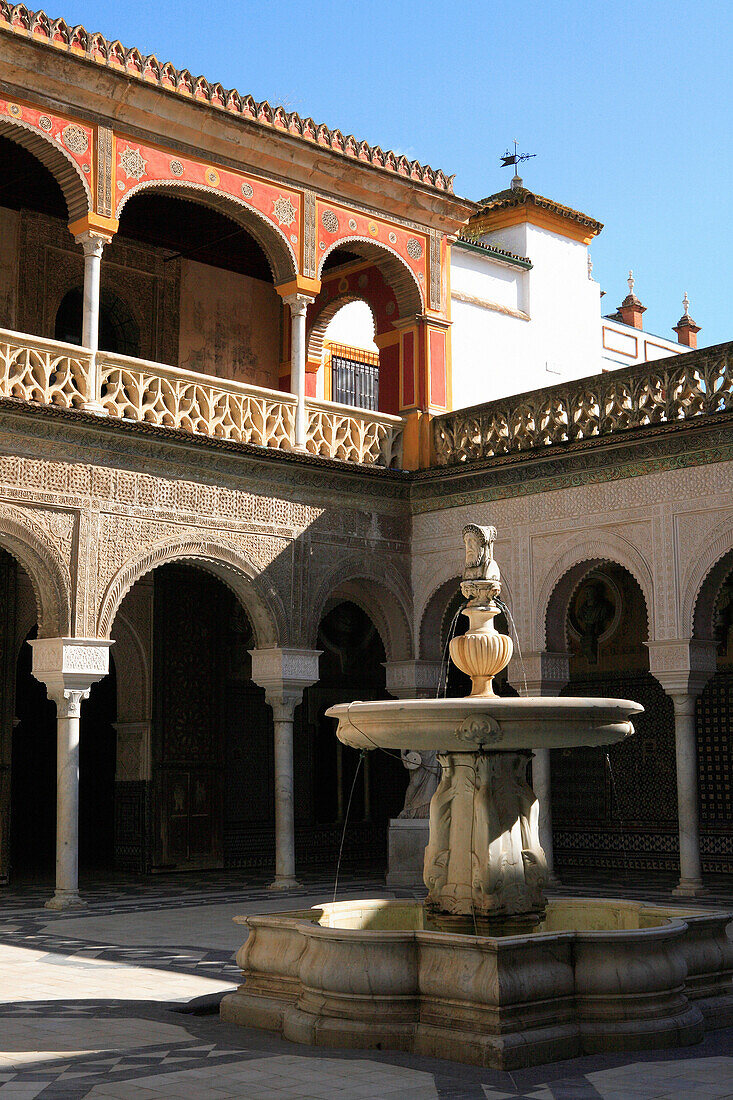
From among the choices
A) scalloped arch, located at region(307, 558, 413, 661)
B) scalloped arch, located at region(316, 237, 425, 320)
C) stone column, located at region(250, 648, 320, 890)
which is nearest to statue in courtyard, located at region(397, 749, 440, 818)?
stone column, located at region(250, 648, 320, 890)

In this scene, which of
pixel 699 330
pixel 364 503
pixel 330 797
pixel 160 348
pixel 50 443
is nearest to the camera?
pixel 50 443

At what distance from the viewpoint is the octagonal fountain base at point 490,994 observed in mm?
4480

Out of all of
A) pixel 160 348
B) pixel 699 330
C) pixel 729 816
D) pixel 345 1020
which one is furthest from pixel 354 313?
pixel 345 1020

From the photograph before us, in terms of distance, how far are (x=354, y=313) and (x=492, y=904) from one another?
11.2 m

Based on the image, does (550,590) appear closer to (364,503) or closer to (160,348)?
(364,503)

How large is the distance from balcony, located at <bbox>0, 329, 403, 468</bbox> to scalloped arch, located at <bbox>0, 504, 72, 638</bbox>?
3.14 ft

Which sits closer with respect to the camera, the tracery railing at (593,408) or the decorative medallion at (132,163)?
the tracery railing at (593,408)

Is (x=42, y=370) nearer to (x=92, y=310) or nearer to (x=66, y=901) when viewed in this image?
(x=92, y=310)

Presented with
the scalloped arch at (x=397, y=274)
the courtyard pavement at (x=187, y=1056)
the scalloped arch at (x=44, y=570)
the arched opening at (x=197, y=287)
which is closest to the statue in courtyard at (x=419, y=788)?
the scalloped arch at (x=44, y=570)

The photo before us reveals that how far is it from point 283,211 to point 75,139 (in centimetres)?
208

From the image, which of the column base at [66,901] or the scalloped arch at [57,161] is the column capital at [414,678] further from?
the scalloped arch at [57,161]

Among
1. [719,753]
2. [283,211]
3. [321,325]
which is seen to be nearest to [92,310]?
[283,211]

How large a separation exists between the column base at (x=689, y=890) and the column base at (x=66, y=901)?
444cm

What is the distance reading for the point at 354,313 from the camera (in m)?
15.6
